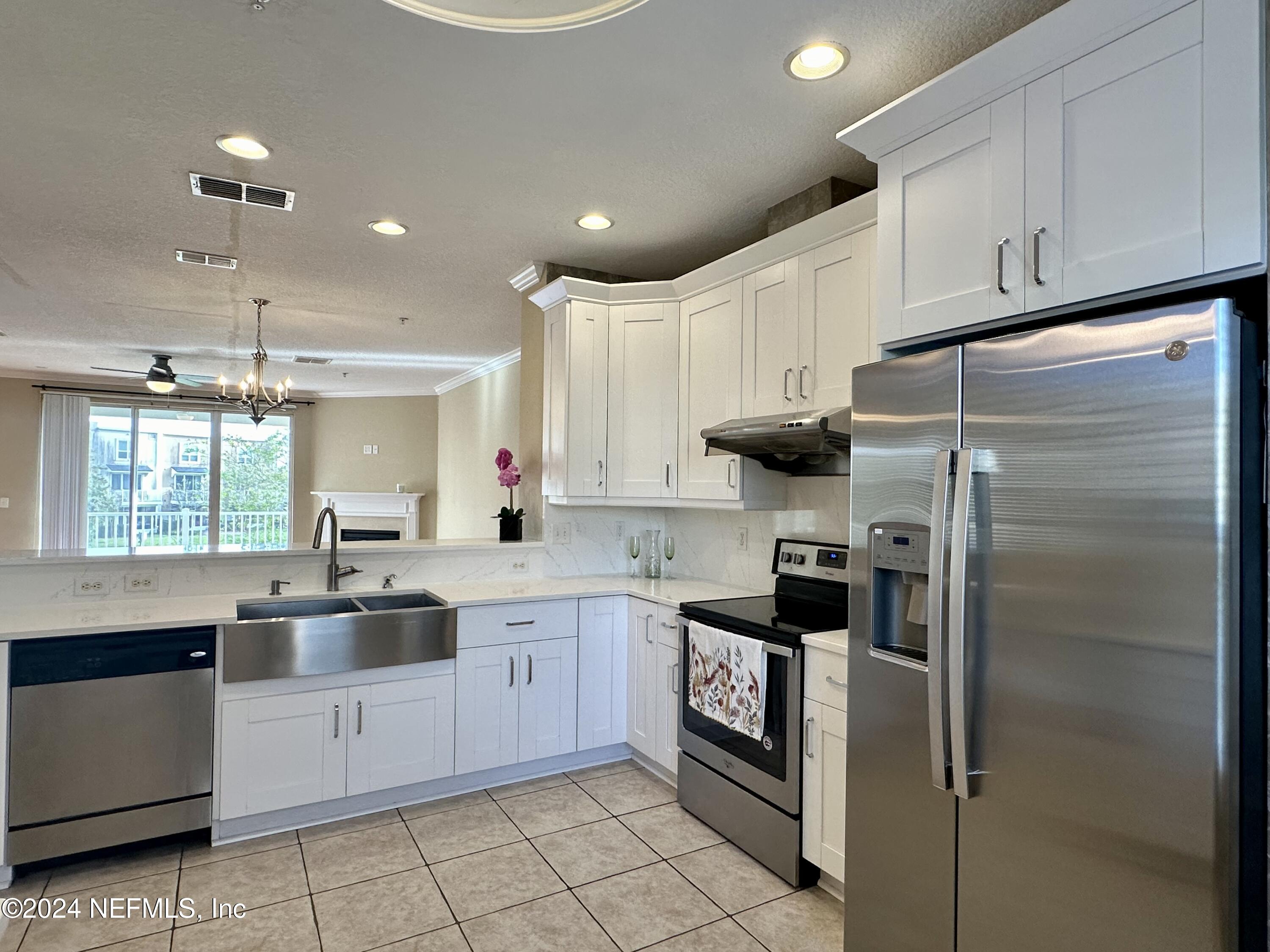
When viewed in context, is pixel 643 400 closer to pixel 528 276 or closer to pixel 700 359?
pixel 700 359

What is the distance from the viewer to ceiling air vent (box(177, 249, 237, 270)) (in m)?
3.97

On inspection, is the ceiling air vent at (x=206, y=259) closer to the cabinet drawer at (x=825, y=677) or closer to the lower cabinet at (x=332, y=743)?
the lower cabinet at (x=332, y=743)

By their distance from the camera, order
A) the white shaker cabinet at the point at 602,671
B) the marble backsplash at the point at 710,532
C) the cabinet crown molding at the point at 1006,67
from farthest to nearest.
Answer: the white shaker cabinet at the point at 602,671, the marble backsplash at the point at 710,532, the cabinet crown molding at the point at 1006,67

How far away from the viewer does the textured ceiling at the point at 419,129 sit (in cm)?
197

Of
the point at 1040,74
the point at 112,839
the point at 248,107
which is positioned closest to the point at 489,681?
the point at 112,839

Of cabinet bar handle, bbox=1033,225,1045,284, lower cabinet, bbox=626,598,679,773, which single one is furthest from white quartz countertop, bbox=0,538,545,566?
cabinet bar handle, bbox=1033,225,1045,284

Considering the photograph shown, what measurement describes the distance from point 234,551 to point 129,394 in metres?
7.07

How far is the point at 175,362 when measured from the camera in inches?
305

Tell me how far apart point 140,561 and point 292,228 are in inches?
67.6

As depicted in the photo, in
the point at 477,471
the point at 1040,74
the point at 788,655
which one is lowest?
the point at 788,655

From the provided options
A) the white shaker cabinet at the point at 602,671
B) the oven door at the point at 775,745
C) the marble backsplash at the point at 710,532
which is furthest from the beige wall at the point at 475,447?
the oven door at the point at 775,745

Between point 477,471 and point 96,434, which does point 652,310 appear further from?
point 96,434

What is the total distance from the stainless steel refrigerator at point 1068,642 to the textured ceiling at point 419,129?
102cm

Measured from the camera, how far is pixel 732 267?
10.5 feet
